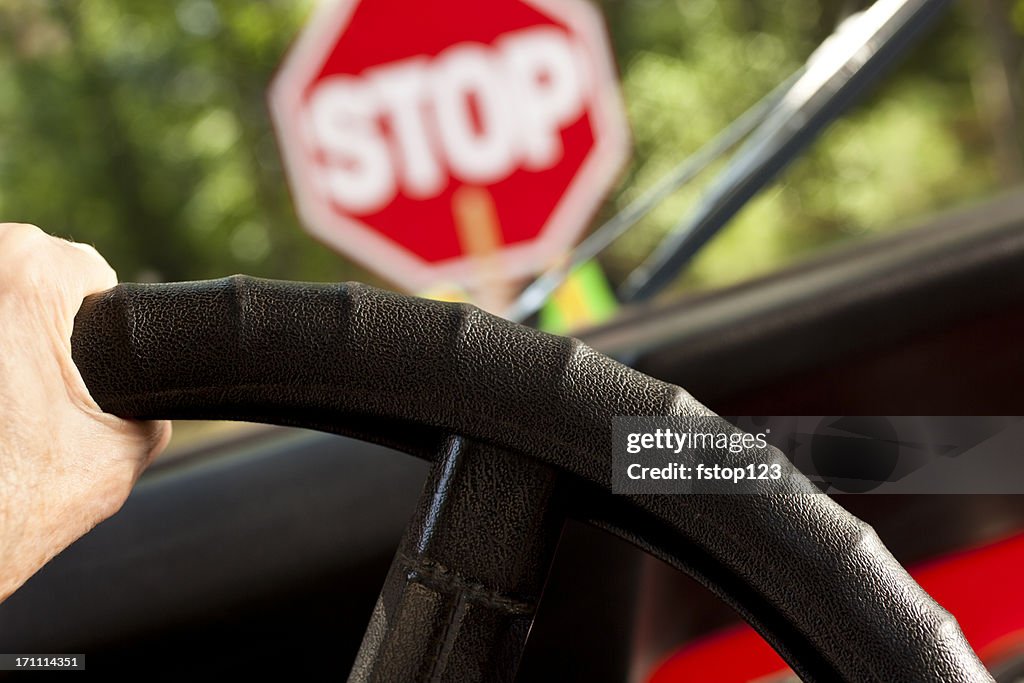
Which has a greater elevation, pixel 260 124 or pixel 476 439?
pixel 260 124

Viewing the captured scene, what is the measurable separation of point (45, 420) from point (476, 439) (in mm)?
126

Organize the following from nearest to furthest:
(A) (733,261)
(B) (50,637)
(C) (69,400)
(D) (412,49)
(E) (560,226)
Result: 1. (C) (69,400)
2. (B) (50,637)
3. (E) (560,226)
4. (D) (412,49)
5. (A) (733,261)

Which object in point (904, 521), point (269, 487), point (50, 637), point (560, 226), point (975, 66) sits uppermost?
point (975, 66)

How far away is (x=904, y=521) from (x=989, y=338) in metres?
0.17

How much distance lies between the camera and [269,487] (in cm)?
82

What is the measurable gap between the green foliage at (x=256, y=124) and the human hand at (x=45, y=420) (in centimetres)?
933

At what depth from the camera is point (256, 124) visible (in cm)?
1012

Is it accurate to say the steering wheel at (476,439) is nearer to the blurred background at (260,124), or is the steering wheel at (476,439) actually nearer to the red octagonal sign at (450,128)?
the red octagonal sign at (450,128)

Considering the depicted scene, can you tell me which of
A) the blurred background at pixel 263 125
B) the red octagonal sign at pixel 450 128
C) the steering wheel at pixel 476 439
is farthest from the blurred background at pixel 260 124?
the steering wheel at pixel 476 439

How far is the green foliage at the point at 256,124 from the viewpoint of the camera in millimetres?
9766

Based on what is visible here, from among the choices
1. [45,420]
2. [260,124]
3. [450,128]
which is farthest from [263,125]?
[45,420]

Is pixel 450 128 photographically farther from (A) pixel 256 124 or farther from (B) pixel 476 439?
(B) pixel 476 439

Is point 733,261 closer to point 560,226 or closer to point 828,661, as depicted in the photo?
point 560,226

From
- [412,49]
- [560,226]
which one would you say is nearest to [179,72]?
[412,49]
